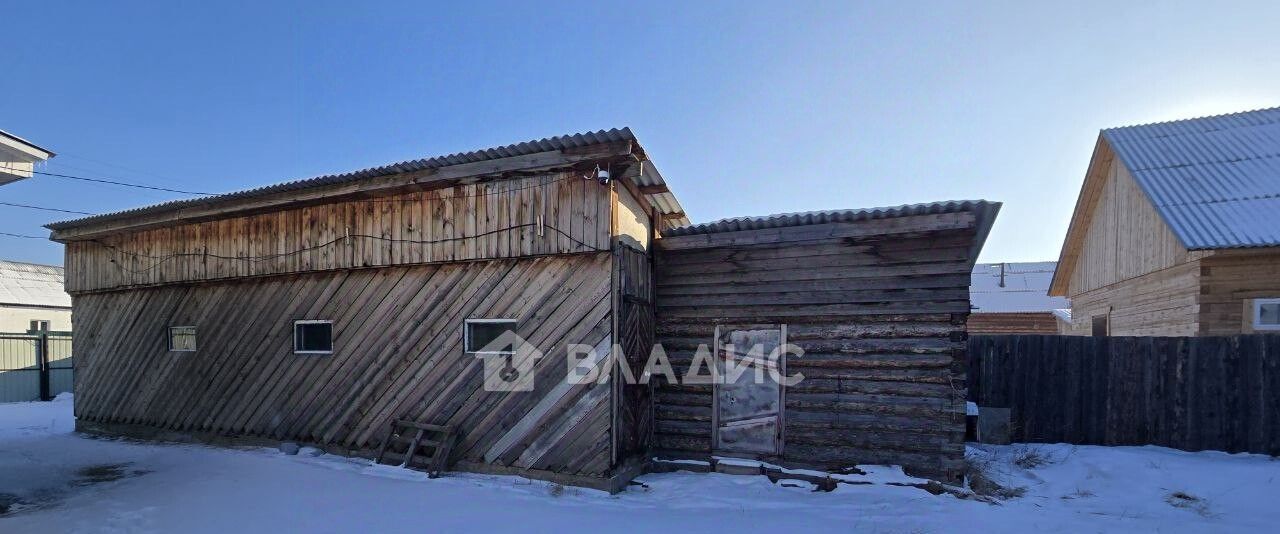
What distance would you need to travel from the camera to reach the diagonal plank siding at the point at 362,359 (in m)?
7.29

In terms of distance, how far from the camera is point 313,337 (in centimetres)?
920

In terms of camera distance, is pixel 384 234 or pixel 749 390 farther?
pixel 384 234

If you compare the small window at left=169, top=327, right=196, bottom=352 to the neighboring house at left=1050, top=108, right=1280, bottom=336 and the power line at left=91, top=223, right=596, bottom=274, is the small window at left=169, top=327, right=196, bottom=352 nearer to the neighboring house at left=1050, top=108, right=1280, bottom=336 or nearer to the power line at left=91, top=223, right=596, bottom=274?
the power line at left=91, top=223, right=596, bottom=274

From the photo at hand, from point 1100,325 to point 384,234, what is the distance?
699 inches

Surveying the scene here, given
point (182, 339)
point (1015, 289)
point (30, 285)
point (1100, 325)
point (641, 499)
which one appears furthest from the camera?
point (1015, 289)

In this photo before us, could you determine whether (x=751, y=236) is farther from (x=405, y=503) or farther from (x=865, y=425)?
(x=405, y=503)

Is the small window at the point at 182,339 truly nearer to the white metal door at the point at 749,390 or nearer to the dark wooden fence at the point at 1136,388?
the white metal door at the point at 749,390

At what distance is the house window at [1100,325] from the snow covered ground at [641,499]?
801 cm

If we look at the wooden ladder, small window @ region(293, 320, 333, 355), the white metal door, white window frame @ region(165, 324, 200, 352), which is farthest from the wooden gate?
white window frame @ region(165, 324, 200, 352)

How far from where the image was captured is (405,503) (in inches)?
254

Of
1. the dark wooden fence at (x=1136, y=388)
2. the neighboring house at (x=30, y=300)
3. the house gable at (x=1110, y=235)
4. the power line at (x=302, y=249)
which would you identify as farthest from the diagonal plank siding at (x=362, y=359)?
the neighboring house at (x=30, y=300)

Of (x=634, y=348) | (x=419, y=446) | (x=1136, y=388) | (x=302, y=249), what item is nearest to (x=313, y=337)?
(x=302, y=249)

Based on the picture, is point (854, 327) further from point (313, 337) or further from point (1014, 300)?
point (1014, 300)

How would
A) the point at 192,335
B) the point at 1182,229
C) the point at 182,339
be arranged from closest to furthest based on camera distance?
the point at 1182,229 < the point at 192,335 < the point at 182,339
